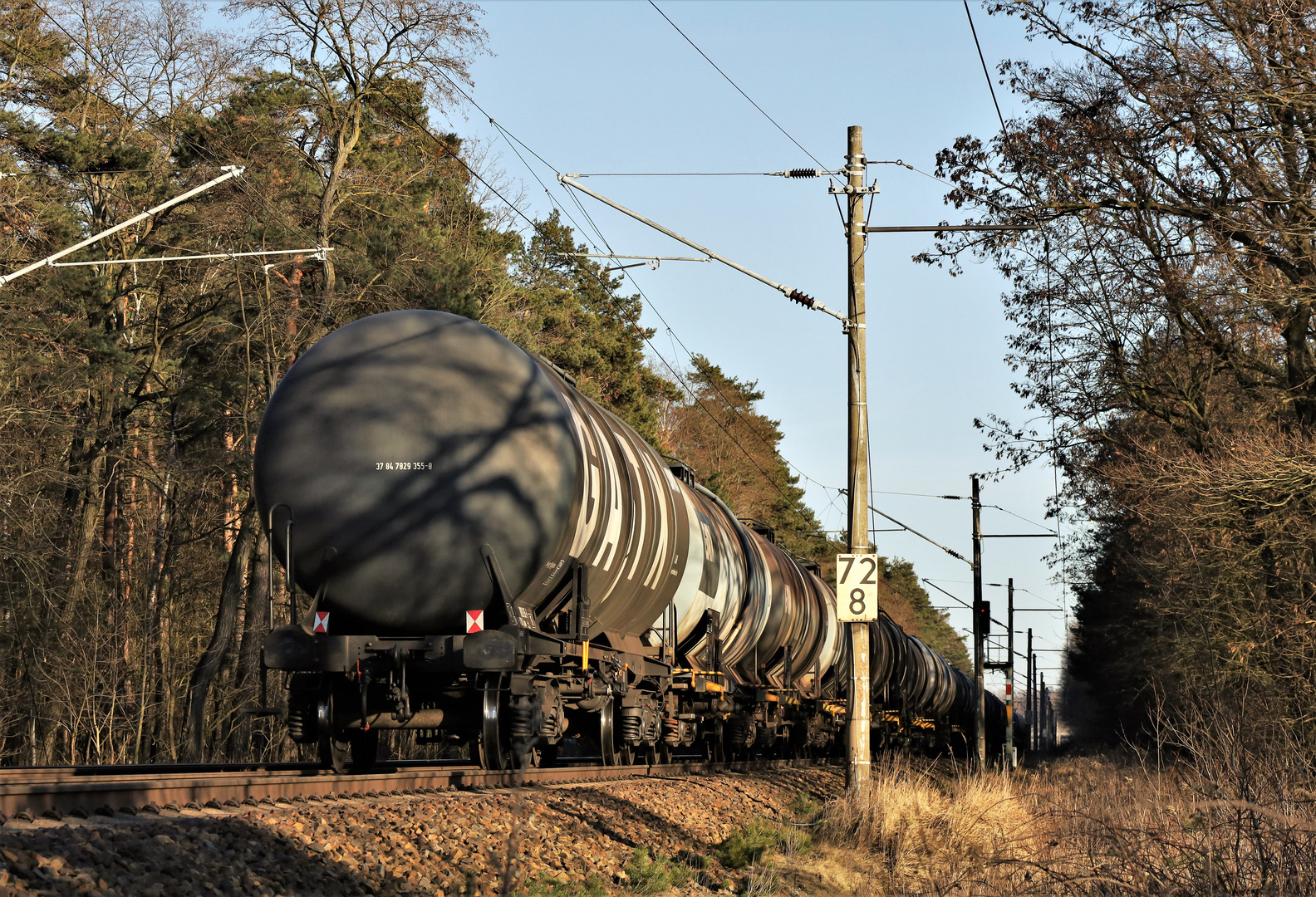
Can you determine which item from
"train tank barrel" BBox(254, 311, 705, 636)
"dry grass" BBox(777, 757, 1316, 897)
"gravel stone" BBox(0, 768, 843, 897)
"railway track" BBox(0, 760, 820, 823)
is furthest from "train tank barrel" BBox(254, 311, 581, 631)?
"dry grass" BBox(777, 757, 1316, 897)

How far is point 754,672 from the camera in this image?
60.1 ft

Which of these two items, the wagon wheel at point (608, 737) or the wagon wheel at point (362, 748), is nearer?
the wagon wheel at point (362, 748)

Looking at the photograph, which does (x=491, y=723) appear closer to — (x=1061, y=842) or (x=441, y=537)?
(x=441, y=537)

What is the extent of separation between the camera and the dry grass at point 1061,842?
5.98 m

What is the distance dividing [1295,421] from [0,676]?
21492 millimetres

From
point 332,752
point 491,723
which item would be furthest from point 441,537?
point 332,752

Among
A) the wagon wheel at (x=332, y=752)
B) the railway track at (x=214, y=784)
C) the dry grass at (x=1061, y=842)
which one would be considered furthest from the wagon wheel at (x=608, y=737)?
the wagon wheel at (x=332, y=752)

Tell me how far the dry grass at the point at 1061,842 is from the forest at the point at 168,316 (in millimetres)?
13245

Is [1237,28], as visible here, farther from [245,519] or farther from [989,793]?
[245,519]

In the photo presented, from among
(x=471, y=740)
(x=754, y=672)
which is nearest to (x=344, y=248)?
(x=754, y=672)

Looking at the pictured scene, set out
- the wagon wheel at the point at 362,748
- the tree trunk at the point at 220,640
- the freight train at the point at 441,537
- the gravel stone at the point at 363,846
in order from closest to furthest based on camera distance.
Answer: the gravel stone at the point at 363,846 < the freight train at the point at 441,537 < the wagon wheel at the point at 362,748 < the tree trunk at the point at 220,640

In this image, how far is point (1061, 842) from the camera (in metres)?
8.10

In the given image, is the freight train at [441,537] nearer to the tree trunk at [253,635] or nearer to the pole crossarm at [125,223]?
the pole crossarm at [125,223]

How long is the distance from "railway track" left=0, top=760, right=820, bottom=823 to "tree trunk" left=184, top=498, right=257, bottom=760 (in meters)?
9.22
